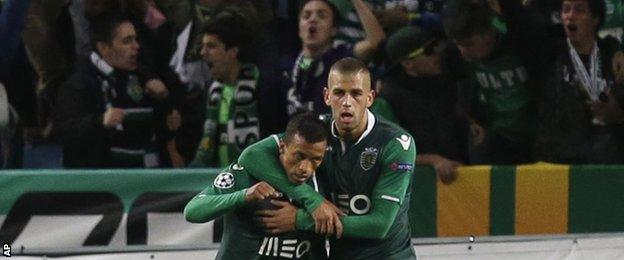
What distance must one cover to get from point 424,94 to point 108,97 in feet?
5.90

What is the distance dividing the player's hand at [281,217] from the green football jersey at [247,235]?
0.03 m

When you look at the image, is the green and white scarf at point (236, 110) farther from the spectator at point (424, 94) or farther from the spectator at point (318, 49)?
the spectator at point (424, 94)

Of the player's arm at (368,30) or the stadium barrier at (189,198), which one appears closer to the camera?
the player's arm at (368,30)

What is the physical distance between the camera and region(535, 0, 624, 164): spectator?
980 cm

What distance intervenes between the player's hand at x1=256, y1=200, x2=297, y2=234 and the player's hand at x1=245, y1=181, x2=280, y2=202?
0.15 metres

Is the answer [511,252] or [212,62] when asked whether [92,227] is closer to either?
[212,62]

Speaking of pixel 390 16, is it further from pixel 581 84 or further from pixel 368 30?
pixel 581 84

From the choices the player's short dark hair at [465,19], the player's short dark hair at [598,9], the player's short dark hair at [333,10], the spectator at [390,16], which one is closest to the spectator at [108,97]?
the player's short dark hair at [333,10]

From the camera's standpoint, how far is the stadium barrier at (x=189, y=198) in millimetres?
9789

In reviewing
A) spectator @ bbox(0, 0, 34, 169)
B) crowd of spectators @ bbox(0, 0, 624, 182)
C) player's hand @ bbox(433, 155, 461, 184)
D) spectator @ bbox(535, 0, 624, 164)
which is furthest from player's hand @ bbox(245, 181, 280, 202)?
spectator @ bbox(535, 0, 624, 164)

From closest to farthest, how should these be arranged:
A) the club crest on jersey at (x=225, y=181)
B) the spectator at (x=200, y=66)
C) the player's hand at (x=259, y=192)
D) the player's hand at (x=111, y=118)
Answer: the player's hand at (x=259, y=192) < the club crest on jersey at (x=225, y=181) < the player's hand at (x=111, y=118) < the spectator at (x=200, y=66)

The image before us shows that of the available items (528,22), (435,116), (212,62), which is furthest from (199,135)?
(528,22)

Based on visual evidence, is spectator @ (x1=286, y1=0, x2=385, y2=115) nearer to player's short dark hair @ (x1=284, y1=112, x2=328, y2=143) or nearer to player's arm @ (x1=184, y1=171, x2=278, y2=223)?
player's arm @ (x1=184, y1=171, x2=278, y2=223)

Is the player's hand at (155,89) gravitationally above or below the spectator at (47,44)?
below
